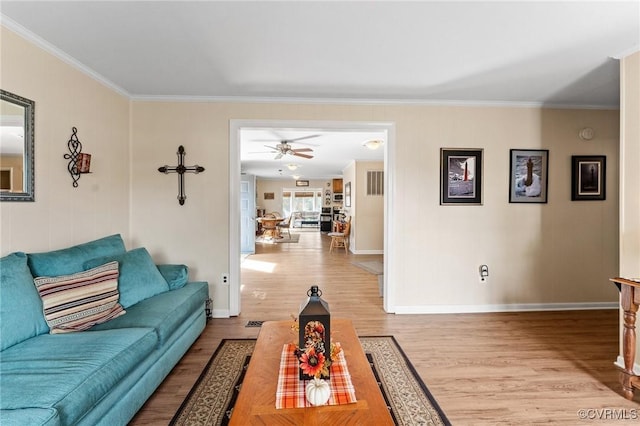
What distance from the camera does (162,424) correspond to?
5.46 feet

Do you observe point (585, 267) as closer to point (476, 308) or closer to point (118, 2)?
point (476, 308)

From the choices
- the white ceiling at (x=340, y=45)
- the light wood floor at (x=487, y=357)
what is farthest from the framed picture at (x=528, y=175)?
the light wood floor at (x=487, y=357)

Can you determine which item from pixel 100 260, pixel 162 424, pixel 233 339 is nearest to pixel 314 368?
pixel 162 424

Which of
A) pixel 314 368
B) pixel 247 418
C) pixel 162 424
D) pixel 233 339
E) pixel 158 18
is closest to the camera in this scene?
pixel 247 418

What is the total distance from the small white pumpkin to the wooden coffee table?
3cm

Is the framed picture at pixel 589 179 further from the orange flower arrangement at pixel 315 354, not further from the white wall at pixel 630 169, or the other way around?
the orange flower arrangement at pixel 315 354

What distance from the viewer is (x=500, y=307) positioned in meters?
3.37

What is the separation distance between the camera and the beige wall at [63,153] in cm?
192

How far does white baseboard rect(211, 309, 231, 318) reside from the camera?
3211mm

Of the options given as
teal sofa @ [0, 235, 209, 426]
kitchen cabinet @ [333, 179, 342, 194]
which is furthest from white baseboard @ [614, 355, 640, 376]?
kitchen cabinet @ [333, 179, 342, 194]

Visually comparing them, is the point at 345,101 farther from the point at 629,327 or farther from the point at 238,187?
the point at 629,327

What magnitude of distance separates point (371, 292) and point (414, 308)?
88cm

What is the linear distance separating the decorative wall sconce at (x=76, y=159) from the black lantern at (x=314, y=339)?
2.35m

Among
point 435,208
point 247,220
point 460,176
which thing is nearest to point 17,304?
point 435,208
